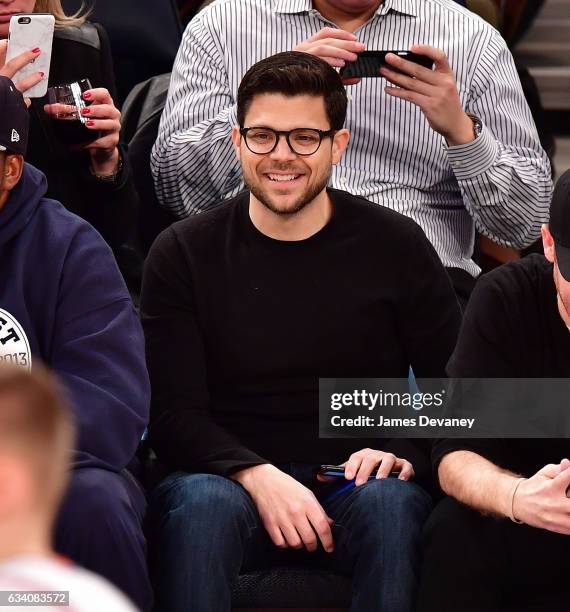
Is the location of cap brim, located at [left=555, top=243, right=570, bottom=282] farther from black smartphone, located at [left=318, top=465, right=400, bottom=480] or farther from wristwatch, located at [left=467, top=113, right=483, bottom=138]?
wristwatch, located at [left=467, top=113, right=483, bottom=138]

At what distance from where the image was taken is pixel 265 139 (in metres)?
2.20

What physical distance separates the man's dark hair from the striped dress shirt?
43 centimetres

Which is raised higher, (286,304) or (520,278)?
(520,278)

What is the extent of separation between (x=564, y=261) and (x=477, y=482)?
1.23 feet

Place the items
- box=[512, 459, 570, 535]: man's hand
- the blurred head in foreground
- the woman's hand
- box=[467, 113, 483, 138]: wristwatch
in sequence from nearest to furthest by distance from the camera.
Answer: the blurred head in foreground
box=[512, 459, 570, 535]: man's hand
the woman's hand
box=[467, 113, 483, 138]: wristwatch

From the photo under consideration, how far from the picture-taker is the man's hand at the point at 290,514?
1.96m

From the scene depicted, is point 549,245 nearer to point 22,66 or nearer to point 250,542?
point 250,542

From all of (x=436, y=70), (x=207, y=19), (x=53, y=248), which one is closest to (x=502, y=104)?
(x=436, y=70)

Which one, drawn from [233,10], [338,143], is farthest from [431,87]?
[233,10]

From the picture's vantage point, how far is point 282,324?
217 centimetres

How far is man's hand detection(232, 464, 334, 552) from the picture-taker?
1963mm

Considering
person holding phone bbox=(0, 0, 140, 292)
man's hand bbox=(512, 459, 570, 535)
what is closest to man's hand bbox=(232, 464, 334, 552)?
man's hand bbox=(512, 459, 570, 535)

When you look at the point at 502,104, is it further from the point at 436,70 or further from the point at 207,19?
the point at 207,19

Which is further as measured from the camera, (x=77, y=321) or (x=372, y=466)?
(x=372, y=466)
